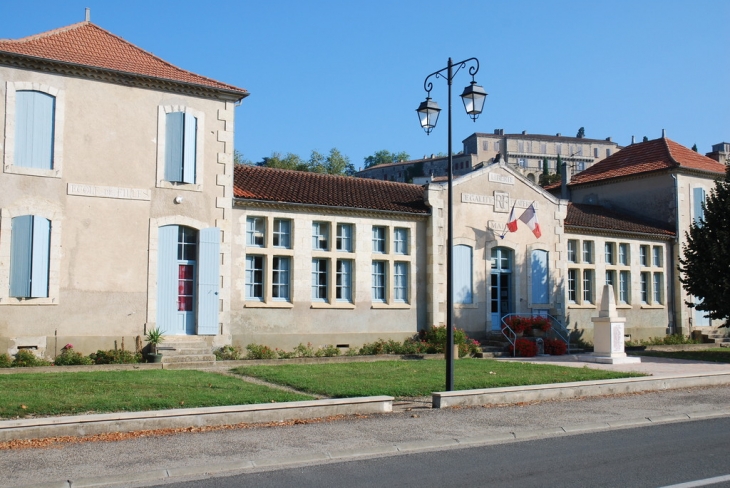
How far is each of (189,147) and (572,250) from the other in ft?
50.5

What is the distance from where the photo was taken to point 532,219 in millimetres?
26062

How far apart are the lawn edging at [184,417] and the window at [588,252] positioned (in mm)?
18235

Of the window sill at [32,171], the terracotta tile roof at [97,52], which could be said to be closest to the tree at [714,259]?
the terracotta tile roof at [97,52]

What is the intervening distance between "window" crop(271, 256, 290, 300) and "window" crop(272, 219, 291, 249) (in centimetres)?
41

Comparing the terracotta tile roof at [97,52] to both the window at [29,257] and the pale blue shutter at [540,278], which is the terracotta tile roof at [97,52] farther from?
the pale blue shutter at [540,278]

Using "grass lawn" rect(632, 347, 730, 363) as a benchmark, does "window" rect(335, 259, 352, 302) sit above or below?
above

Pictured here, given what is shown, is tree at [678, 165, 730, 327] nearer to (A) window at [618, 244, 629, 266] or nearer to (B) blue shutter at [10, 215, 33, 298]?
(A) window at [618, 244, 629, 266]

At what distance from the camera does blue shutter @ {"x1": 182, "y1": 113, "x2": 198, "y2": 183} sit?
64.1 ft

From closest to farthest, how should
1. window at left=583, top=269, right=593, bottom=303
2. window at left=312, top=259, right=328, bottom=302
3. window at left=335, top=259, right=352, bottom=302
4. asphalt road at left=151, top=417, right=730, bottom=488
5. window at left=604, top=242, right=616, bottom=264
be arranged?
asphalt road at left=151, top=417, right=730, bottom=488, window at left=312, top=259, right=328, bottom=302, window at left=335, top=259, right=352, bottom=302, window at left=583, top=269, right=593, bottom=303, window at left=604, top=242, right=616, bottom=264

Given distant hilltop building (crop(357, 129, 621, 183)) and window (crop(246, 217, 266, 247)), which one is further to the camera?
distant hilltop building (crop(357, 129, 621, 183))

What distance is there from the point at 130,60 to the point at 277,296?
752cm

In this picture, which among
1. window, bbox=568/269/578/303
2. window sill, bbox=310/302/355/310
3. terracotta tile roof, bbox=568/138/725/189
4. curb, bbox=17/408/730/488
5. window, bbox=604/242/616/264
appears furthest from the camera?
terracotta tile roof, bbox=568/138/725/189

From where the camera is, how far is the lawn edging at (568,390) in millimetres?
12617

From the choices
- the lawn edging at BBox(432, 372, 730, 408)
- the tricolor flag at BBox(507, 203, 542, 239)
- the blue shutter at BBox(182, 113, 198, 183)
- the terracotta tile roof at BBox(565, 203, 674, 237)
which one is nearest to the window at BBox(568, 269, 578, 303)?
the terracotta tile roof at BBox(565, 203, 674, 237)
